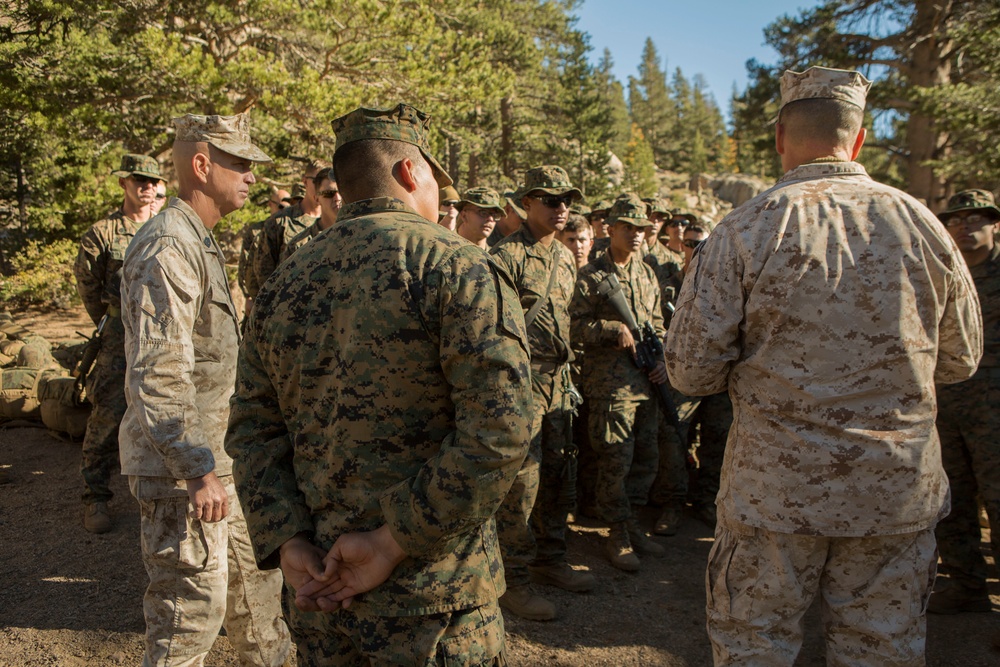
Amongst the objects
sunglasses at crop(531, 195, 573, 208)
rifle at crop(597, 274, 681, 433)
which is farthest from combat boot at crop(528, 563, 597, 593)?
sunglasses at crop(531, 195, 573, 208)

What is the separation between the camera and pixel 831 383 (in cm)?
218

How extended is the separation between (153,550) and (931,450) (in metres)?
2.74

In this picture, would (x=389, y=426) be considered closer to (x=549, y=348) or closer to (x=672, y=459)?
(x=549, y=348)

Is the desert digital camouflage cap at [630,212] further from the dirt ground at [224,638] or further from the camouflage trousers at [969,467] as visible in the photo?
the dirt ground at [224,638]

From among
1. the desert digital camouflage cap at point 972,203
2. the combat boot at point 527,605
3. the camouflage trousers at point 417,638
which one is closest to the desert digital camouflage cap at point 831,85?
the camouflage trousers at point 417,638

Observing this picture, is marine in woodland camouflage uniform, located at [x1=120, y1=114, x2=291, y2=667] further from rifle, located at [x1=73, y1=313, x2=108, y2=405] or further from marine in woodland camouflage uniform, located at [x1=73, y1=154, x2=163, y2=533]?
rifle, located at [x1=73, y1=313, x2=108, y2=405]

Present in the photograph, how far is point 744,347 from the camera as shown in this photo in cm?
238

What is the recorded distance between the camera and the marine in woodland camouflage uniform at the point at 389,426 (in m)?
1.58

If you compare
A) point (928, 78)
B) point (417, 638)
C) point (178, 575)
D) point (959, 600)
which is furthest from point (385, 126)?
point (928, 78)

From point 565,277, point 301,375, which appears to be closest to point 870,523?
point 301,375

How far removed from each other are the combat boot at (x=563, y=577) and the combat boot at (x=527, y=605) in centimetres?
26

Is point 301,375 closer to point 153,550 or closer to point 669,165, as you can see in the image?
point 153,550

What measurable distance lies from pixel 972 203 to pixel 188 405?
4391 millimetres

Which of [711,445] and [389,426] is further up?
[389,426]
